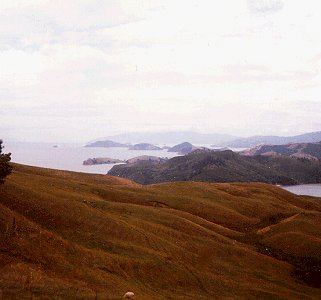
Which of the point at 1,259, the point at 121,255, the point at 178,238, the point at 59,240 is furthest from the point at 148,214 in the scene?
the point at 1,259

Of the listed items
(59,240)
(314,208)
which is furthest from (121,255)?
(314,208)

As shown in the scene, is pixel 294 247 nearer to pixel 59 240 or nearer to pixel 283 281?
pixel 283 281

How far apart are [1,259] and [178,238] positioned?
24.8 m

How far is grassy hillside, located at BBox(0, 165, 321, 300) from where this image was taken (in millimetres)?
25125

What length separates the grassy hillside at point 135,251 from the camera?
2512 centimetres

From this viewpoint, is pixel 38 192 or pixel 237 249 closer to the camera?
pixel 38 192

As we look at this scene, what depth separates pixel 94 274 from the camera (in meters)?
27.0

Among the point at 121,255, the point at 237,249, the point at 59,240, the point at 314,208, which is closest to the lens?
the point at 59,240

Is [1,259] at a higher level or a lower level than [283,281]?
higher

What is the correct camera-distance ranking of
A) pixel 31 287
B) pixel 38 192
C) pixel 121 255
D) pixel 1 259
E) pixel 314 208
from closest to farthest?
1. pixel 31 287
2. pixel 1 259
3. pixel 121 255
4. pixel 38 192
5. pixel 314 208

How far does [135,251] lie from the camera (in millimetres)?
35344

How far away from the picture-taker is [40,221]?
35562mm

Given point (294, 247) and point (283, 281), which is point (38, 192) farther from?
point (294, 247)

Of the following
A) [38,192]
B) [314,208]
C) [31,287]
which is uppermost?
[38,192]
